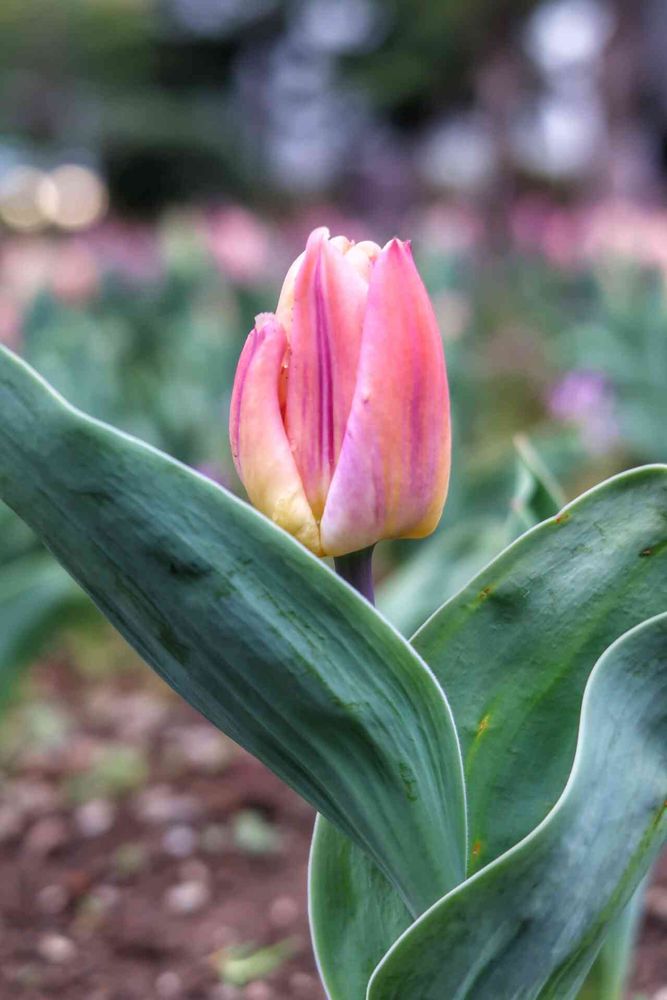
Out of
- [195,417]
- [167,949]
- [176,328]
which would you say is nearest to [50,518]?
[167,949]

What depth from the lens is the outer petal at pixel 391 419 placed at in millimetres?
580

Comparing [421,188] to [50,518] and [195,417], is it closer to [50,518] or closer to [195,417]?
[195,417]

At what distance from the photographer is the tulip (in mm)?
582

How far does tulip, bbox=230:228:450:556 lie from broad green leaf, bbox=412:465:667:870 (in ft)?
0.28

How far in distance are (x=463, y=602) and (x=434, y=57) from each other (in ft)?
55.3

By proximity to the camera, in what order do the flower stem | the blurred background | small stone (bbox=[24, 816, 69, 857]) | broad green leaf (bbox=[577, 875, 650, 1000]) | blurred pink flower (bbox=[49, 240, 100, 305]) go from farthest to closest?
blurred pink flower (bbox=[49, 240, 100, 305]), small stone (bbox=[24, 816, 69, 857]), the blurred background, broad green leaf (bbox=[577, 875, 650, 1000]), the flower stem

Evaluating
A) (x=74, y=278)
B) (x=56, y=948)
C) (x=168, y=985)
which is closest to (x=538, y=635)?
(x=168, y=985)

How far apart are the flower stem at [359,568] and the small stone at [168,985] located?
661 millimetres

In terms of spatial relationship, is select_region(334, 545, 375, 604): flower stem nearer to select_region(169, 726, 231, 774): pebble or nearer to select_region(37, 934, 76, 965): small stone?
select_region(37, 934, 76, 965): small stone

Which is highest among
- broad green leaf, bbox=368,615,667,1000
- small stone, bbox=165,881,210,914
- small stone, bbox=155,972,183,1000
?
broad green leaf, bbox=368,615,667,1000

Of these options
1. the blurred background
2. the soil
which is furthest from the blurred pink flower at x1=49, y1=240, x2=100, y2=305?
the soil

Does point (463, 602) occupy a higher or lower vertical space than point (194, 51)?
lower

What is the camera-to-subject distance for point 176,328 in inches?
141

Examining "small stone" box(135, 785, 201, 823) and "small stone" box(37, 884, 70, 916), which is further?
"small stone" box(135, 785, 201, 823)
